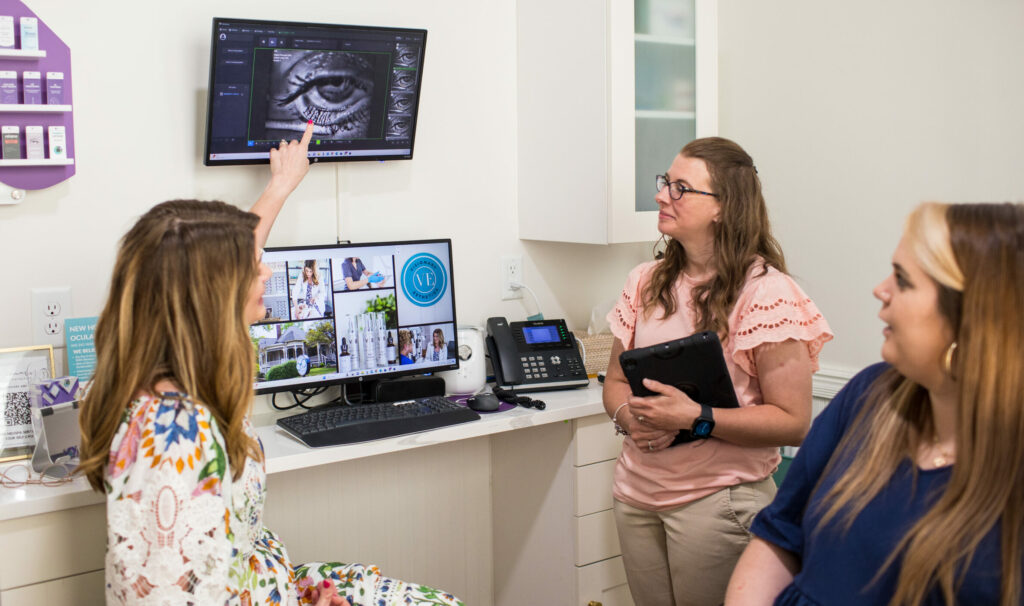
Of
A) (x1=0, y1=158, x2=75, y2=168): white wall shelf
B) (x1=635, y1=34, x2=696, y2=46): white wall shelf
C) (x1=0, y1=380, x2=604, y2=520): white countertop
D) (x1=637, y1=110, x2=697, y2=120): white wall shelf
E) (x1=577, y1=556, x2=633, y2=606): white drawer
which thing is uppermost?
(x1=635, y1=34, x2=696, y2=46): white wall shelf

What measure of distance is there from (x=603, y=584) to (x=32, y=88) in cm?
189

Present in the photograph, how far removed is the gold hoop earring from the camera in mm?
1133

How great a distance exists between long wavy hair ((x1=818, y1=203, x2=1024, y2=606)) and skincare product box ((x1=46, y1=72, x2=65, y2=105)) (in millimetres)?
1825

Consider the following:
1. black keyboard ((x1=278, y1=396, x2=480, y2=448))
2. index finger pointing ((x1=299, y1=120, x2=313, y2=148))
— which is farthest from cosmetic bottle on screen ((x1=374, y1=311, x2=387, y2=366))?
index finger pointing ((x1=299, y1=120, x2=313, y2=148))

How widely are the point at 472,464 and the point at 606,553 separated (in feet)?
1.73

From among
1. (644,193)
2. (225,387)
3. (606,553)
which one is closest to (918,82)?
(644,193)

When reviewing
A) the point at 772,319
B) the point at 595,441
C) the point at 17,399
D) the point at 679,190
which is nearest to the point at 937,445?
the point at 772,319

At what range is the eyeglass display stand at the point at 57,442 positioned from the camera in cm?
182

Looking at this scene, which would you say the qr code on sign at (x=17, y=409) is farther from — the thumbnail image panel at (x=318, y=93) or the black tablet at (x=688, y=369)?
the black tablet at (x=688, y=369)

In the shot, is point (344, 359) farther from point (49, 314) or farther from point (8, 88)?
point (8, 88)

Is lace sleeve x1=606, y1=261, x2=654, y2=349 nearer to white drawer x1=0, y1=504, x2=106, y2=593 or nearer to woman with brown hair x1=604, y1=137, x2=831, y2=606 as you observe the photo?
woman with brown hair x1=604, y1=137, x2=831, y2=606

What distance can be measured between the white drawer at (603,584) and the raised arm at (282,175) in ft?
4.04

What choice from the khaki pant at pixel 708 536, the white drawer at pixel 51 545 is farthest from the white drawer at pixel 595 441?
the white drawer at pixel 51 545

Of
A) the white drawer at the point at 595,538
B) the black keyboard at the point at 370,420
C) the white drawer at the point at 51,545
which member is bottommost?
the white drawer at the point at 595,538
